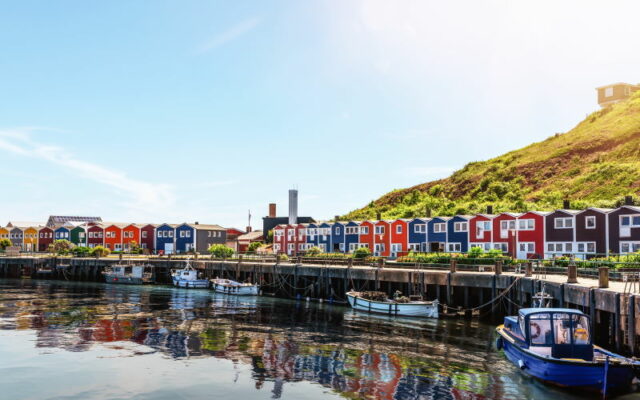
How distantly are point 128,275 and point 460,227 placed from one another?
49.6m

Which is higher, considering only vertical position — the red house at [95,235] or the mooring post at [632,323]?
the red house at [95,235]

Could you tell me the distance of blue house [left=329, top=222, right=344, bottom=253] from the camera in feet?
324

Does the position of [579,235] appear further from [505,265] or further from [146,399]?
[146,399]

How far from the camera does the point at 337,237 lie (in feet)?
327

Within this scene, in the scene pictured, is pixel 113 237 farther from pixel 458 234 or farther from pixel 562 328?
pixel 562 328

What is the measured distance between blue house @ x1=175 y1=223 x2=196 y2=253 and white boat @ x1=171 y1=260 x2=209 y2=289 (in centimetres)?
4204

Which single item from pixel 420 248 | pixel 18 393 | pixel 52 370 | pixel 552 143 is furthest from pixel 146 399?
pixel 552 143

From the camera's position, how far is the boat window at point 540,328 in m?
25.5

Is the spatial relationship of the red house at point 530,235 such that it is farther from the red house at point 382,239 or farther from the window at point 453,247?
the red house at point 382,239

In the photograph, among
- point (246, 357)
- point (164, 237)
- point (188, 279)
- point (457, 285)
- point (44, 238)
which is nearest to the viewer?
point (246, 357)

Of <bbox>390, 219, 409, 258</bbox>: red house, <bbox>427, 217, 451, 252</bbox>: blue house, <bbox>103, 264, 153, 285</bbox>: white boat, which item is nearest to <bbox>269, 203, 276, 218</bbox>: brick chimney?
<bbox>103, 264, 153, 285</bbox>: white boat

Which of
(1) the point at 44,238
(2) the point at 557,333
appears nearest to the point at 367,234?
(2) the point at 557,333

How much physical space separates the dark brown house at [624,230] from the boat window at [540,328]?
40444 mm

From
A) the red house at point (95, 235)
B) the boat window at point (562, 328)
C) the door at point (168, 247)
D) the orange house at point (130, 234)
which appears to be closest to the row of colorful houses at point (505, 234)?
the boat window at point (562, 328)
